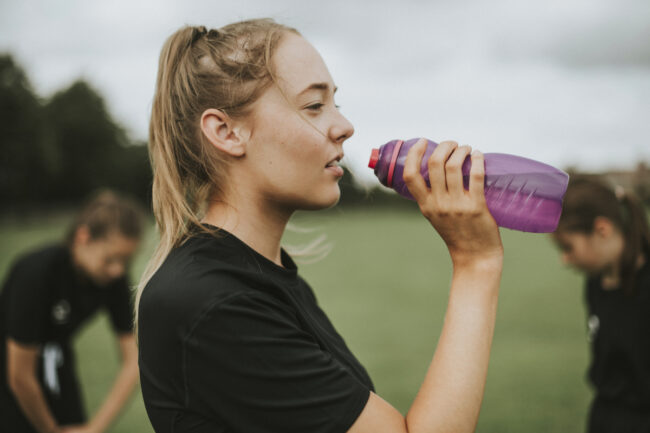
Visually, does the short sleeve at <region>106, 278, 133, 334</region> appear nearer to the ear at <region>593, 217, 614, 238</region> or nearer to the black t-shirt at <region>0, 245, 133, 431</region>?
the black t-shirt at <region>0, 245, 133, 431</region>

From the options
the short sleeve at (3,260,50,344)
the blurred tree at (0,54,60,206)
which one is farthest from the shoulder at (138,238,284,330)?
the blurred tree at (0,54,60,206)

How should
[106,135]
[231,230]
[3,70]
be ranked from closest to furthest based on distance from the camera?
[231,230] → [3,70] → [106,135]

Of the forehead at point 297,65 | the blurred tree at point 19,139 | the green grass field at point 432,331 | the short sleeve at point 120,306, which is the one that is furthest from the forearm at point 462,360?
the blurred tree at point 19,139

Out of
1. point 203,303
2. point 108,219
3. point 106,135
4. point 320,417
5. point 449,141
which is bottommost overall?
point 106,135

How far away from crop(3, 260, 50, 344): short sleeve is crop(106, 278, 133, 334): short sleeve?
53cm

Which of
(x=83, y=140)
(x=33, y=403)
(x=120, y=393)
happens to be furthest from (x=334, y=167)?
(x=83, y=140)

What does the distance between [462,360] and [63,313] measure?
10.2 feet

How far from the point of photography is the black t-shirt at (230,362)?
1.25m

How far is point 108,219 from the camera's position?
152 inches

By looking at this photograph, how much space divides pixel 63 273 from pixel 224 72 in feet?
8.65

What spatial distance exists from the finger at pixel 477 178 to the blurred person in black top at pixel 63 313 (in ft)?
9.82

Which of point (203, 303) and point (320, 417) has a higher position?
point (203, 303)

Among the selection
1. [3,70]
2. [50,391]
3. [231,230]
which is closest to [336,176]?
[231,230]

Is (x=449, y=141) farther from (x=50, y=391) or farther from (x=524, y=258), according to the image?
(x=524, y=258)
